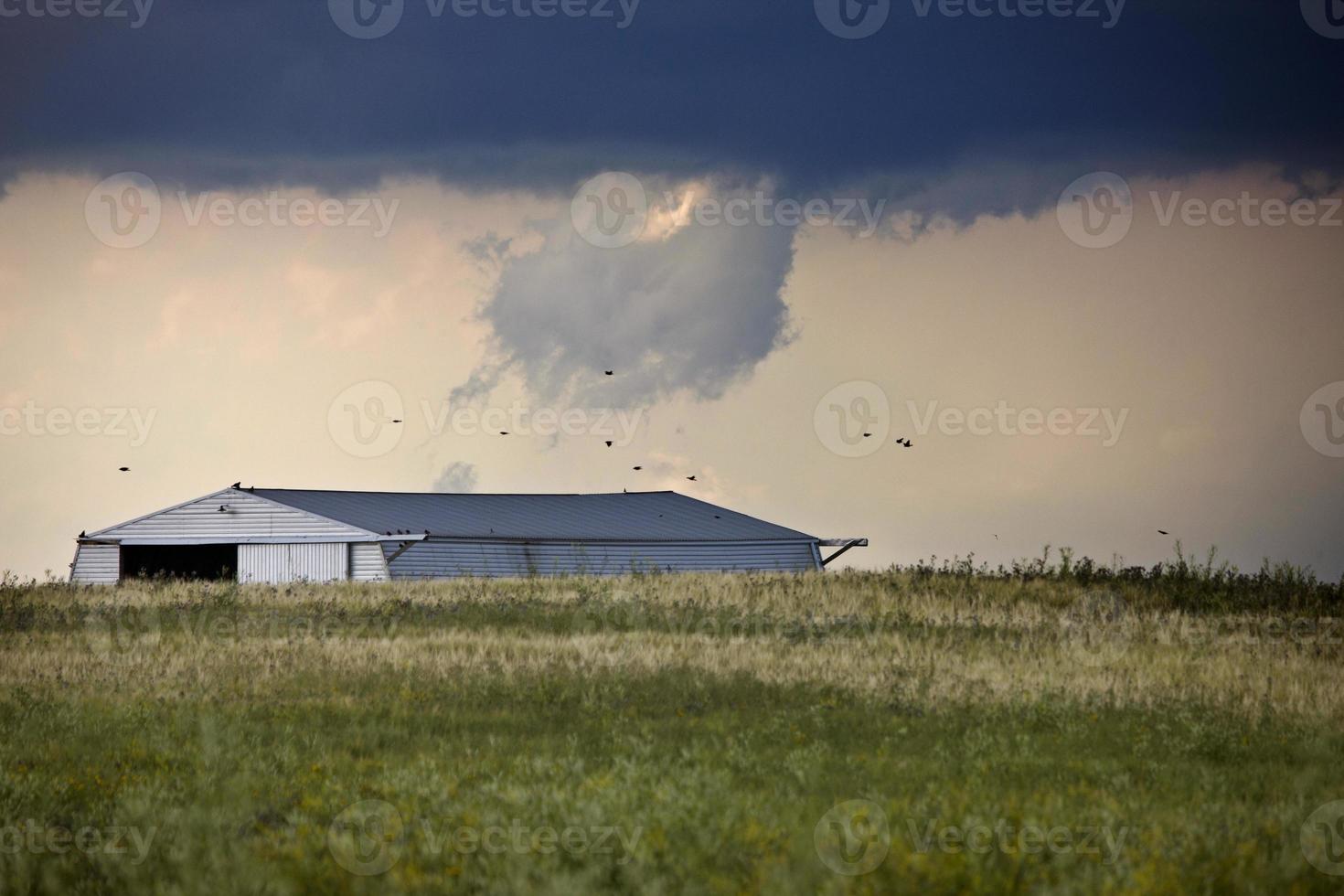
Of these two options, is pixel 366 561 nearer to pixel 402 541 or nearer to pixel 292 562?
pixel 402 541

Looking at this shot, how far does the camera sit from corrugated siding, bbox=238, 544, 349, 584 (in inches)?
1788

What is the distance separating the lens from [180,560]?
1997 inches

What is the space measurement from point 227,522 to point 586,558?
13111 mm

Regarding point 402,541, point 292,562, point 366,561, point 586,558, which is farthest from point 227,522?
point 586,558

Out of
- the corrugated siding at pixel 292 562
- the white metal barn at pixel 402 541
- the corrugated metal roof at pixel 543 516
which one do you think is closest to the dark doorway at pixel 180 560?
the white metal barn at pixel 402 541

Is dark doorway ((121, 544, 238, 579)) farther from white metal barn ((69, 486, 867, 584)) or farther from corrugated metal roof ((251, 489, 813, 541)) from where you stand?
corrugated metal roof ((251, 489, 813, 541))

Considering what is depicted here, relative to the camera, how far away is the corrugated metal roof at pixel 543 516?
4794 centimetres

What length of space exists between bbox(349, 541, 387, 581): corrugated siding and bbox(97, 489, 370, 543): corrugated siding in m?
1.38

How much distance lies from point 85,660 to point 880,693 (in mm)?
11696

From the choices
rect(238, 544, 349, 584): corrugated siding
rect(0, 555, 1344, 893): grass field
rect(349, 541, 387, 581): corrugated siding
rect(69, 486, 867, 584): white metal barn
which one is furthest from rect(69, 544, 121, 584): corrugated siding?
rect(0, 555, 1344, 893): grass field

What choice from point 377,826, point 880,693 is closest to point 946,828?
point 377,826

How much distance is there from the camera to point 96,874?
920 cm

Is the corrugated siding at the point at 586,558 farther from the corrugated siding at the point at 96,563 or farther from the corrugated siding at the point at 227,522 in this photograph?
the corrugated siding at the point at 96,563

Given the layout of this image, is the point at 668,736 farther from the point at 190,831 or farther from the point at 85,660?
the point at 85,660
